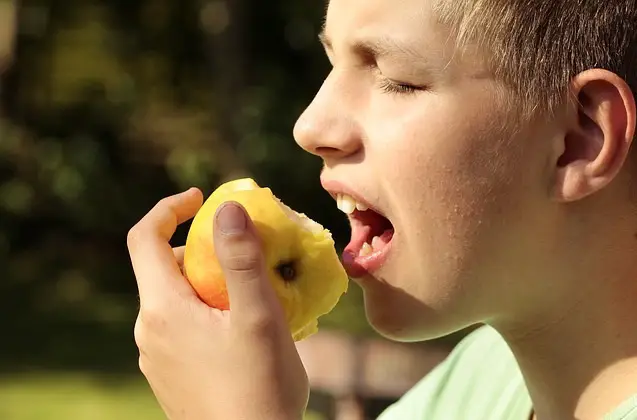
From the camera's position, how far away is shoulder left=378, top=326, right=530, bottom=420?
1.98 m

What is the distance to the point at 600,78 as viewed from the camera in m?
1.50

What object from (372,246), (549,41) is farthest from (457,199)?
(549,41)

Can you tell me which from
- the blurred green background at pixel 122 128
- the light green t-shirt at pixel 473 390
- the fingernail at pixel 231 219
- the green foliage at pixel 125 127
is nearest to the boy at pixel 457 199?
the fingernail at pixel 231 219

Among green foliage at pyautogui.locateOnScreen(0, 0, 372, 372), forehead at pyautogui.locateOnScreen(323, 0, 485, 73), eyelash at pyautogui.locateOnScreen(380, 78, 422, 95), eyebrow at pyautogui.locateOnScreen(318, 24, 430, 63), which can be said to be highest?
forehead at pyautogui.locateOnScreen(323, 0, 485, 73)

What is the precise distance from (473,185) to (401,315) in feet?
0.84

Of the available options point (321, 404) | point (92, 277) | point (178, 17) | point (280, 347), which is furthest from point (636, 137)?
point (178, 17)

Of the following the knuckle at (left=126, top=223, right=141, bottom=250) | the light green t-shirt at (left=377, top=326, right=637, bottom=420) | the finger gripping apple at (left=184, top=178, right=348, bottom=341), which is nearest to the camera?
the finger gripping apple at (left=184, top=178, right=348, bottom=341)

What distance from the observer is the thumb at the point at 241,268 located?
1.43m

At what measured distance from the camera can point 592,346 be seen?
1618 mm

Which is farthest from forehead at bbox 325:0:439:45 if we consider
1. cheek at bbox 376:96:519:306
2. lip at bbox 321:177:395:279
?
lip at bbox 321:177:395:279

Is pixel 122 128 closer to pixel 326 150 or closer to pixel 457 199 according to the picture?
pixel 326 150

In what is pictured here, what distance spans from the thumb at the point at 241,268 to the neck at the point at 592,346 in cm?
50

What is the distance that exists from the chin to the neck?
0.58 ft

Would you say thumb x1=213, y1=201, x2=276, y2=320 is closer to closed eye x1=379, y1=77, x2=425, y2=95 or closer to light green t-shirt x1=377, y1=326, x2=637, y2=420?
closed eye x1=379, y1=77, x2=425, y2=95
